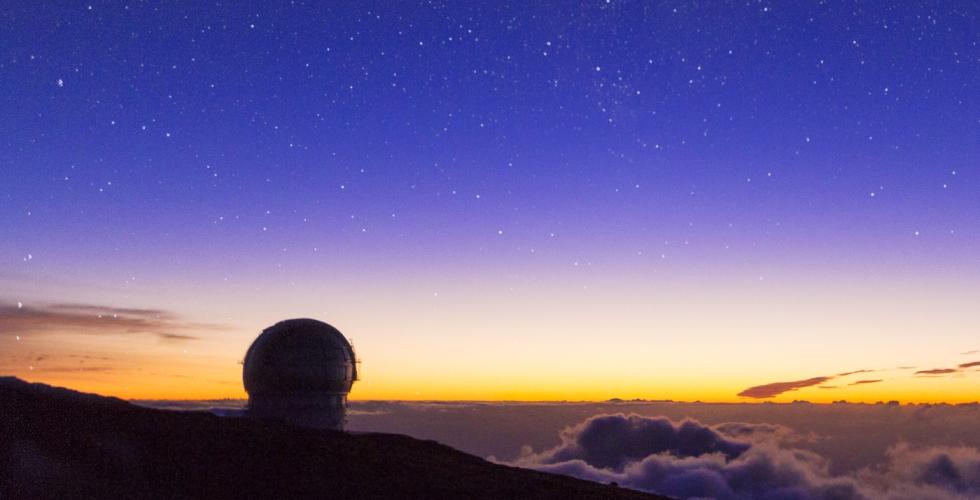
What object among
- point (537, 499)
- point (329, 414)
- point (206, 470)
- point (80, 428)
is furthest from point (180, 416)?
point (537, 499)

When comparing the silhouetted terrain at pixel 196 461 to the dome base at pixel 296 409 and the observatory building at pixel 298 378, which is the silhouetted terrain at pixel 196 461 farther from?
the observatory building at pixel 298 378

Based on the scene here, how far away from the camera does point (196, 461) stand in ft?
51.3

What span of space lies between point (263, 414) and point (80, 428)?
8856 millimetres

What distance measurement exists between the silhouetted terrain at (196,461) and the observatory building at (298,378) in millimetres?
4207

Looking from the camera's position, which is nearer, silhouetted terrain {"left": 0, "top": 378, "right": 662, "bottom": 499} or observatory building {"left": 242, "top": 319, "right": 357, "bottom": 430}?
silhouetted terrain {"left": 0, "top": 378, "right": 662, "bottom": 499}

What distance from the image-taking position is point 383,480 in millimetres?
16547

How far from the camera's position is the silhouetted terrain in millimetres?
14250

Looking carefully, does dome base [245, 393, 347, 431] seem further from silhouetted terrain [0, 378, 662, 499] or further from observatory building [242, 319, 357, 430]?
silhouetted terrain [0, 378, 662, 499]

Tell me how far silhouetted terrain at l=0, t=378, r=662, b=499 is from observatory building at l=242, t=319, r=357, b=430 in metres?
4.21

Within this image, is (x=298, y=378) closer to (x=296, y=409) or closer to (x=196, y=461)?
(x=296, y=409)

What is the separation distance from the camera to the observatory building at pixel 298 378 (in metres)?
24.6

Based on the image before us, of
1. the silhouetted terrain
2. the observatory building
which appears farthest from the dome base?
the silhouetted terrain

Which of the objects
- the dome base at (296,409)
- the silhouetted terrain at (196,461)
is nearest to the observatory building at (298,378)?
the dome base at (296,409)

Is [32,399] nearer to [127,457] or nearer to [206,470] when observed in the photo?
[127,457]
